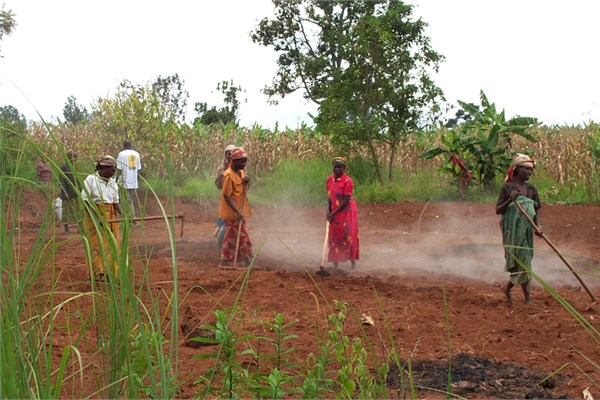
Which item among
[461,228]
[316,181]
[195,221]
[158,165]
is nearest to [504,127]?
[461,228]

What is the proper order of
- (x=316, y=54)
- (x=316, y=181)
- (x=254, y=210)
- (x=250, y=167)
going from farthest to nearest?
1. (x=316, y=54)
2. (x=250, y=167)
3. (x=316, y=181)
4. (x=254, y=210)

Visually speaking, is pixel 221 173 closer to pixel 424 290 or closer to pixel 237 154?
pixel 237 154

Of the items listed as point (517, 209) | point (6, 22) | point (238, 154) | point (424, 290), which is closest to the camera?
point (6, 22)

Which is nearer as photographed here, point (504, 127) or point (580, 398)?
point (580, 398)

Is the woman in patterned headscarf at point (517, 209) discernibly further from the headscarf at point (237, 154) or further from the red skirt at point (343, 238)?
the headscarf at point (237, 154)

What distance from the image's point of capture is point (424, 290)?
7941mm

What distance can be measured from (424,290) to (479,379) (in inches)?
117

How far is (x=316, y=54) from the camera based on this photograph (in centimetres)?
2748

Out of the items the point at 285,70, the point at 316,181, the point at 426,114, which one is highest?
the point at 285,70

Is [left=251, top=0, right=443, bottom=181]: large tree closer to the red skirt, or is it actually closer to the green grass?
the green grass

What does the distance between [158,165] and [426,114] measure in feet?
21.9

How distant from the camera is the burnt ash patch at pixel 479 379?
4691 millimetres

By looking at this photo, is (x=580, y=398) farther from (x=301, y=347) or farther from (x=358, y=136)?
(x=358, y=136)

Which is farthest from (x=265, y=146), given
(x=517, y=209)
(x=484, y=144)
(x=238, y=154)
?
(x=517, y=209)
